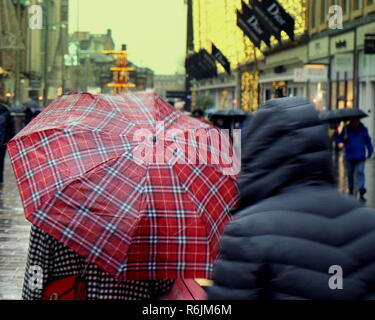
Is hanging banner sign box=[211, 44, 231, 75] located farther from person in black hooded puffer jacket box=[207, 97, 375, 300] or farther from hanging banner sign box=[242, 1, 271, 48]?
person in black hooded puffer jacket box=[207, 97, 375, 300]

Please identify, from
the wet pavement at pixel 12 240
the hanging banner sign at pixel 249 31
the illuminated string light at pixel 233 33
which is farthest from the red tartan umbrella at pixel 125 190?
the illuminated string light at pixel 233 33

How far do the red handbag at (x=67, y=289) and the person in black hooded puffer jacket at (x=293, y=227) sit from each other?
202 centimetres

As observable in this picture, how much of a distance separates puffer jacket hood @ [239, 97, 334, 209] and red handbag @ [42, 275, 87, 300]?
203 cm

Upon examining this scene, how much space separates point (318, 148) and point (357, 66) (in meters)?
32.8

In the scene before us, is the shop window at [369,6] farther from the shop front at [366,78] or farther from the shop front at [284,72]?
the shop front at [284,72]

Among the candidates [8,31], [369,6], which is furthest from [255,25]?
[8,31]

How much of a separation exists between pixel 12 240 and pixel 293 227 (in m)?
9.93

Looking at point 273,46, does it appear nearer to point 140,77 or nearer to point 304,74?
point 304,74

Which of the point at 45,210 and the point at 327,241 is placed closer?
the point at 327,241

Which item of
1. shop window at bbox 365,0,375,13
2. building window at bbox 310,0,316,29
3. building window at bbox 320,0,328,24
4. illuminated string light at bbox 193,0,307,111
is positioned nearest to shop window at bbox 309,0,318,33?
building window at bbox 310,0,316,29

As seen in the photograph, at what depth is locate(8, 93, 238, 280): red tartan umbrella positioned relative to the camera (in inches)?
192

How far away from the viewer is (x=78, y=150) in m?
5.19
